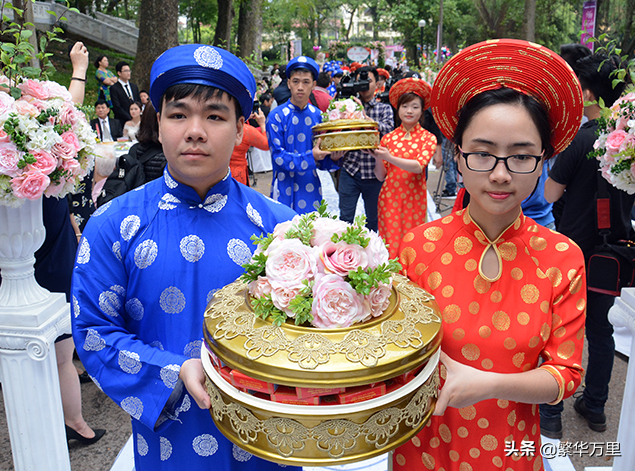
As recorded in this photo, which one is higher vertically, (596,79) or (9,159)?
(596,79)

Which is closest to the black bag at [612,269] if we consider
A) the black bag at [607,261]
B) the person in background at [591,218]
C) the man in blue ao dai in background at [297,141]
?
the black bag at [607,261]

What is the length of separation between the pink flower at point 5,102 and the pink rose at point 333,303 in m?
1.54

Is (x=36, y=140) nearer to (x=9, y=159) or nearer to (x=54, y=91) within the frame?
(x=9, y=159)

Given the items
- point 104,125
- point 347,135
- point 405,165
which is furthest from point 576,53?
point 104,125

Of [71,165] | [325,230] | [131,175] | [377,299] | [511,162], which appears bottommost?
[131,175]

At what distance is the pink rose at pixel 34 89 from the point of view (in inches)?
79.7

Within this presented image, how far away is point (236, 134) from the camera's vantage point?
1558 mm

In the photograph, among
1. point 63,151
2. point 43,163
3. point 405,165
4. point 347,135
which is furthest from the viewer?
point 405,165

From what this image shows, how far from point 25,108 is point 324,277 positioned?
1.58m

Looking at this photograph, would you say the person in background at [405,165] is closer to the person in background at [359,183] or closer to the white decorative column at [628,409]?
the person in background at [359,183]

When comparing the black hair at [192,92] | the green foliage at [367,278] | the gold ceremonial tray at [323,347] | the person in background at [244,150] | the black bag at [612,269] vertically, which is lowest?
the person in background at [244,150]

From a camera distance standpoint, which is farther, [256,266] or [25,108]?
[25,108]

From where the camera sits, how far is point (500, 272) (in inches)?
57.7

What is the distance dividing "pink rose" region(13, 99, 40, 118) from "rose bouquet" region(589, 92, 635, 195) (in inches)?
97.9
